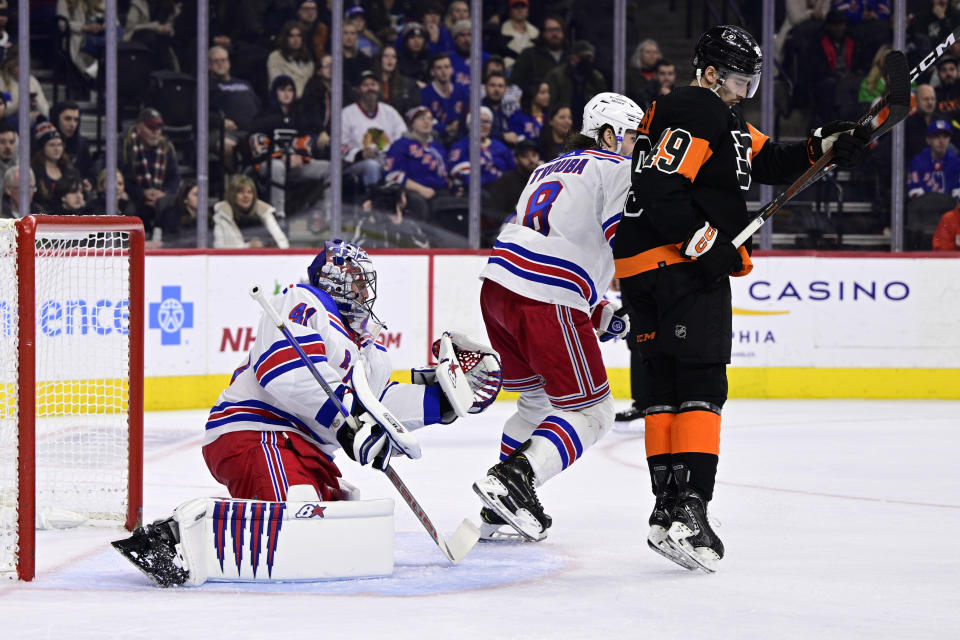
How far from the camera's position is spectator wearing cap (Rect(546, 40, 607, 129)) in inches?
291

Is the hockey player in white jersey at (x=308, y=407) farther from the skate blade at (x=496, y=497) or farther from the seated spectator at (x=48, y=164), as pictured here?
the seated spectator at (x=48, y=164)

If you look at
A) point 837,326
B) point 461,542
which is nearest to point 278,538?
point 461,542

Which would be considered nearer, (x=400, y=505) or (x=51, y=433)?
(x=400, y=505)

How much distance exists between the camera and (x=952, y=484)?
430 cm

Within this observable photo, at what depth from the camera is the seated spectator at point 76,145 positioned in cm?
648

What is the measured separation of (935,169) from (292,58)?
10.7 ft

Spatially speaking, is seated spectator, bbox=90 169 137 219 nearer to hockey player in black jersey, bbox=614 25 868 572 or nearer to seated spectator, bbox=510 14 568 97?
seated spectator, bbox=510 14 568 97

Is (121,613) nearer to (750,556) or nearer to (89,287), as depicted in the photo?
(750,556)

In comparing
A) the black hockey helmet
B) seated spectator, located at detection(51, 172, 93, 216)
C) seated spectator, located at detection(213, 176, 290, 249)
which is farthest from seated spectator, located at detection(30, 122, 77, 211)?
the black hockey helmet

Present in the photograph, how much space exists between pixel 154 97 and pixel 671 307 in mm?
4329

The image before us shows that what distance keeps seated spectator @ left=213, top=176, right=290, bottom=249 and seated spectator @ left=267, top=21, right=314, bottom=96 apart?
21.9 inches

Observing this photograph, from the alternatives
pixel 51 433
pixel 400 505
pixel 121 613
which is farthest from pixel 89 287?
pixel 121 613

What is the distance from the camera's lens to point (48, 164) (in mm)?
6445

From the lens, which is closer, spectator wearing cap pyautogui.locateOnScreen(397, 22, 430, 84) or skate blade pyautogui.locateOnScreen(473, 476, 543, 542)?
skate blade pyautogui.locateOnScreen(473, 476, 543, 542)
